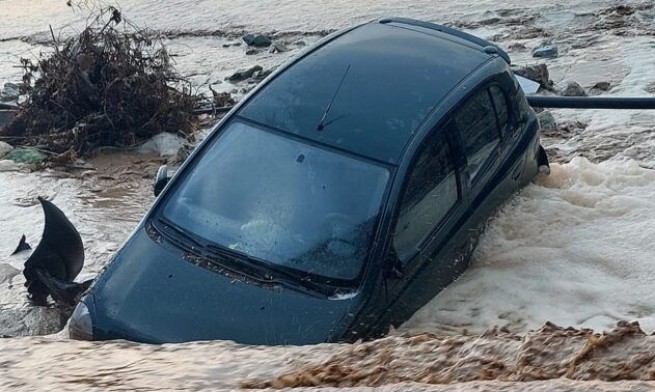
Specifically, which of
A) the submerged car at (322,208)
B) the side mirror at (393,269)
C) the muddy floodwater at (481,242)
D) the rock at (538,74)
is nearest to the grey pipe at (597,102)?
the muddy floodwater at (481,242)

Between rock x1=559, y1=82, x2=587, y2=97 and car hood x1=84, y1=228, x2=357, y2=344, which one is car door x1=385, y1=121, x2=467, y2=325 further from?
rock x1=559, y1=82, x2=587, y2=97

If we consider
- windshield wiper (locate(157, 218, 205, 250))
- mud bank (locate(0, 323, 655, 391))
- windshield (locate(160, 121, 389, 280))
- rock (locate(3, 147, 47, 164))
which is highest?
mud bank (locate(0, 323, 655, 391))

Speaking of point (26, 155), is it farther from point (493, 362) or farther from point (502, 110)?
point (493, 362)

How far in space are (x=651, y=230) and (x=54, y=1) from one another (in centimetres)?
1363

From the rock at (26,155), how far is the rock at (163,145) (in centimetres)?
98

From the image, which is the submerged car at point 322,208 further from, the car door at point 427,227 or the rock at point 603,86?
the rock at point 603,86

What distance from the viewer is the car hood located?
4.81 m

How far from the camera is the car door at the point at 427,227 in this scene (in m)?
5.26

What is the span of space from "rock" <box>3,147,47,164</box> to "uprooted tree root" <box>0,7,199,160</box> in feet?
0.44

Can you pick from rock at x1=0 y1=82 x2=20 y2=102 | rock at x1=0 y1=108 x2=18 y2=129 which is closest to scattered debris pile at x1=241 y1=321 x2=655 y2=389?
rock at x1=0 y1=108 x2=18 y2=129

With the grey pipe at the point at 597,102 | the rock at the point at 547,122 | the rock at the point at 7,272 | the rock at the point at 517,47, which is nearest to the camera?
the rock at the point at 7,272

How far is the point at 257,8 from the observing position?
16000 millimetres

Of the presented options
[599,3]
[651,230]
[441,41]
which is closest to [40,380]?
[441,41]

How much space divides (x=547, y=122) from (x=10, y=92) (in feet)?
21.4
